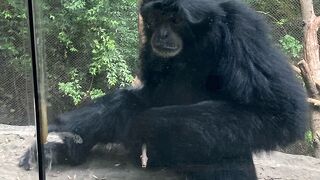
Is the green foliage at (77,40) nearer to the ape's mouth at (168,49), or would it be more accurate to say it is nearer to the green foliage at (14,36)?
the green foliage at (14,36)

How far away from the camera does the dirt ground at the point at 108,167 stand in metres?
1.33

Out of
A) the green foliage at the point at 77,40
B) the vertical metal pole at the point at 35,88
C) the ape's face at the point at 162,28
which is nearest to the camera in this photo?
the vertical metal pole at the point at 35,88

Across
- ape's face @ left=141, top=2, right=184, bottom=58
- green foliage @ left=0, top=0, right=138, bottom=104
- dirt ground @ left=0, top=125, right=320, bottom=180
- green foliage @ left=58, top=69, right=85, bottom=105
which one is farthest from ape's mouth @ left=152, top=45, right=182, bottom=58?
dirt ground @ left=0, top=125, right=320, bottom=180

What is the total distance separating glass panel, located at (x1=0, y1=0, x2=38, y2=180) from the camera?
1231mm

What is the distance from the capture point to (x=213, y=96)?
1.40 meters

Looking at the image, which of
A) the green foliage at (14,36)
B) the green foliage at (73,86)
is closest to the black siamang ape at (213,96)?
the green foliage at (73,86)

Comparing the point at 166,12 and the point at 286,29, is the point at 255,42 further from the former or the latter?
the point at 166,12

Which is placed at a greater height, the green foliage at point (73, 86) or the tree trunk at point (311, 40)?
the tree trunk at point (311, 40)

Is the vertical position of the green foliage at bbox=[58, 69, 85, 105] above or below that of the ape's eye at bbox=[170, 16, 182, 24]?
below

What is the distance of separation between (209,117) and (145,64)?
28cm

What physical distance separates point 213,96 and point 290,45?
285 mm

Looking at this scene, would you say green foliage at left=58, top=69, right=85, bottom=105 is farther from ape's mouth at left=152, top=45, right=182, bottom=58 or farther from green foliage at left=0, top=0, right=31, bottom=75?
ape's mouth at left=152, top=45, right=182, bottom=58

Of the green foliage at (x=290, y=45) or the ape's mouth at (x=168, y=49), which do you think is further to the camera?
the ape's mouth at (x=168, y=49)

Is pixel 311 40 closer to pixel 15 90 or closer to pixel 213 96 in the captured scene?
pixel 213 96
